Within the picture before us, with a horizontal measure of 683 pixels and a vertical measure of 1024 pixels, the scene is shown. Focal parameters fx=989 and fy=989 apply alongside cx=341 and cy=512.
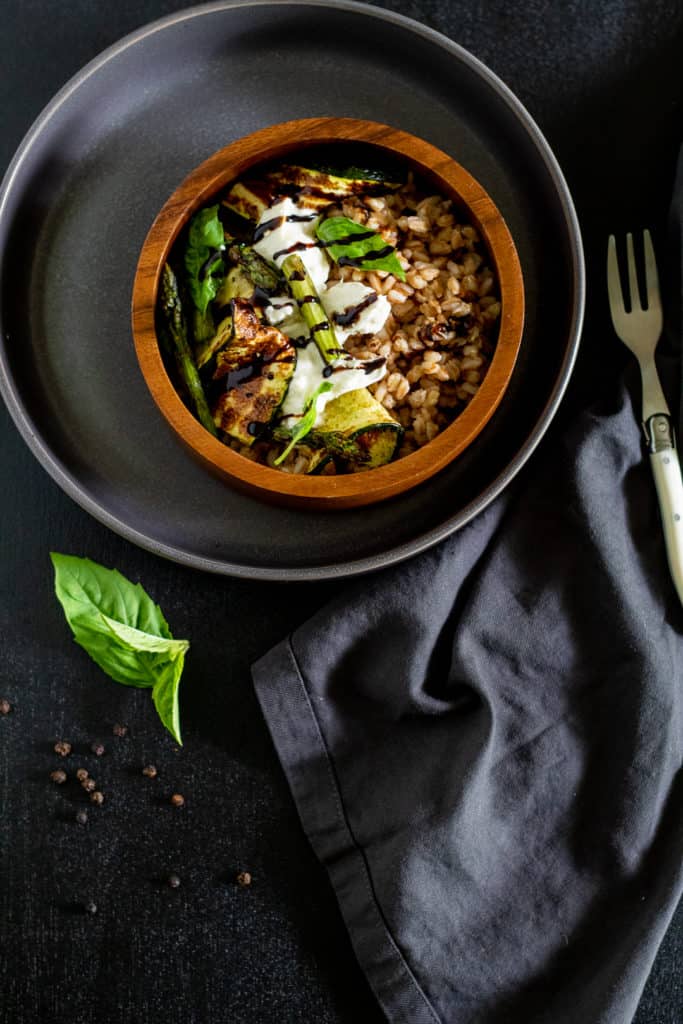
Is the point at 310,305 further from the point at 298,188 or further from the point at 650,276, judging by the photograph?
the point at 650,276

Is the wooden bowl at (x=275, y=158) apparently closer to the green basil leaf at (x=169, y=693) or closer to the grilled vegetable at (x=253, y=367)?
the grilled vegetable at (x=253, y=367)

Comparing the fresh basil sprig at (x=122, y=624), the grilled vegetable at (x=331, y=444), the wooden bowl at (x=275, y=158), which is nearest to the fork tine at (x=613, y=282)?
the wooden bowl at (x=275, y=158)

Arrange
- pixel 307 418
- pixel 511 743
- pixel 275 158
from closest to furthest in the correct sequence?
pixel 307 418 < pixel 275 158 < pixel 511 743

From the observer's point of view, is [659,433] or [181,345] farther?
[659,433]

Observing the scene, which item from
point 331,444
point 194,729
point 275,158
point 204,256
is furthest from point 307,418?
point 194,729

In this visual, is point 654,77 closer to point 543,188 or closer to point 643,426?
point 543,188

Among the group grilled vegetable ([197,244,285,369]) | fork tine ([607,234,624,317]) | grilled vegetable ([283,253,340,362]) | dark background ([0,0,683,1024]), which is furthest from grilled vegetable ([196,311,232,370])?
fork tine ([607,234,624,317])

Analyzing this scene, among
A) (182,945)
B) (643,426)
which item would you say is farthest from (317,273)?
(182,945)

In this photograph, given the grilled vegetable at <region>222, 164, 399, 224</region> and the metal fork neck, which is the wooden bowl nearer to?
the grilled vegetable at <region>222, 164, 399, 224</region>
